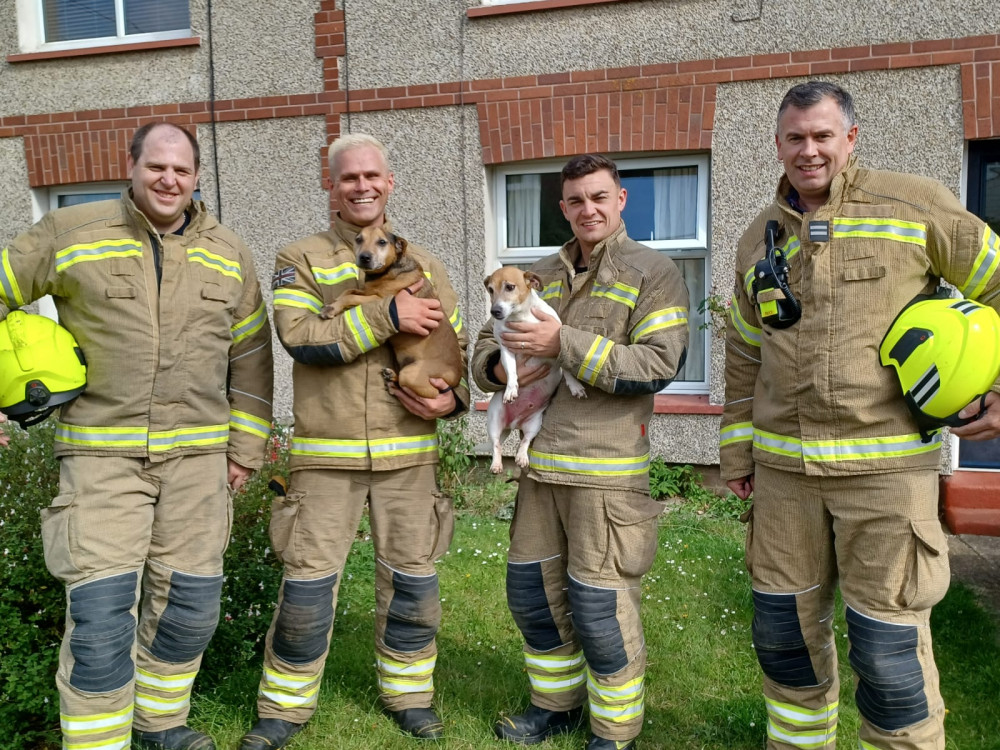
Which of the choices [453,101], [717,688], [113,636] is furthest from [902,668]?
[453,101]

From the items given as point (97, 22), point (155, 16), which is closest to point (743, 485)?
point (155, 16)

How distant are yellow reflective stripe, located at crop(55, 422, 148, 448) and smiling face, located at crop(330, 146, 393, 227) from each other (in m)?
1.22

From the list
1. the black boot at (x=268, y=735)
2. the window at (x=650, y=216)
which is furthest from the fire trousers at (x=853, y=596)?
the window at (x=650, y=216)

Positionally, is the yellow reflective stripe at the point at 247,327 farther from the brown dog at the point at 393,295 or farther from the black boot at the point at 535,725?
the black boot at the point at 535,725

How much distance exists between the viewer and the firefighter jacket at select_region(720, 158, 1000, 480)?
2.68 metres

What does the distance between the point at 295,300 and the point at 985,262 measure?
8.41 feet

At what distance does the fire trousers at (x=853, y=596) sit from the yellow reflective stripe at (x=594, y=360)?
0.69 metres

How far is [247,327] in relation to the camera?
11.6ft

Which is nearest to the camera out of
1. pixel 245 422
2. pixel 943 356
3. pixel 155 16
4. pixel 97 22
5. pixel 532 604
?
pixel 943 356

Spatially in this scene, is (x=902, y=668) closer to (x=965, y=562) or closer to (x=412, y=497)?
(x=412, y=497)

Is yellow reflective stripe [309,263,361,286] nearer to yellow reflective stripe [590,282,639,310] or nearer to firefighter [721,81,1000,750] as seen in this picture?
yellow reflective stripe [590,282,639,310]

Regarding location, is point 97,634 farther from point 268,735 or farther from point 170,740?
point 268,735

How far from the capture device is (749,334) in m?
3.10

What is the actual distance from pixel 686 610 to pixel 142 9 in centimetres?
766
